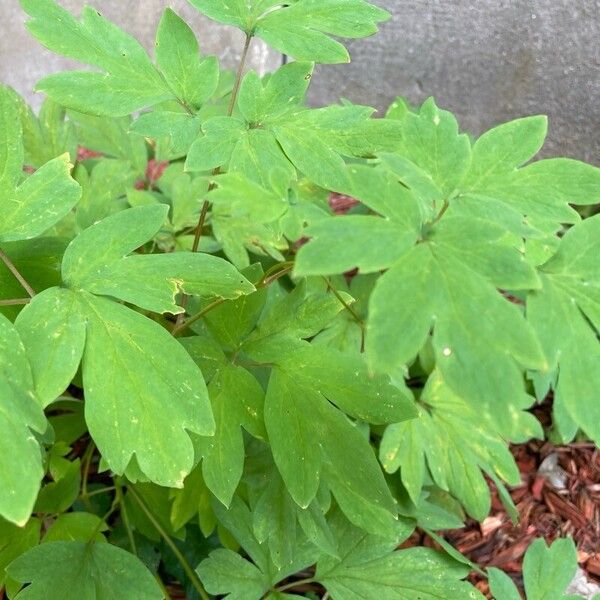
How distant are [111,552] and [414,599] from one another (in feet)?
1.55

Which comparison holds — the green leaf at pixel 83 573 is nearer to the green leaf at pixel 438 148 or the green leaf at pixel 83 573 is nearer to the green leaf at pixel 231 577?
the green leaf at pixel 231 577

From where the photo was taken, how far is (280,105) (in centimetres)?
86

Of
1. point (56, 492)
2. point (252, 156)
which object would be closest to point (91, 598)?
point (56, 492)

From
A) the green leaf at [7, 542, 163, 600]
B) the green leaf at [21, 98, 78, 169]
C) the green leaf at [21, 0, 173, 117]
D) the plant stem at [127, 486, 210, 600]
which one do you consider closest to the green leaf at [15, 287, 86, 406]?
the green leaf at [21, 0, 173, 117]

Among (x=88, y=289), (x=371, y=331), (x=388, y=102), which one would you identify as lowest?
(x=388, y=102)

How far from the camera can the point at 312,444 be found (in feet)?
2.78

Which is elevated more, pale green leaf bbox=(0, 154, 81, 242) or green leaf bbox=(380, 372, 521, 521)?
pale green leaf bbox=(0, 154, 81, 242)

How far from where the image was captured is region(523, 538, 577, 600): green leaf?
42.0 inches

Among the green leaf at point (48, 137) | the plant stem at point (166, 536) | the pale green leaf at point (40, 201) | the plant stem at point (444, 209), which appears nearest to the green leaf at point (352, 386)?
the plant stem at point (444, 209)

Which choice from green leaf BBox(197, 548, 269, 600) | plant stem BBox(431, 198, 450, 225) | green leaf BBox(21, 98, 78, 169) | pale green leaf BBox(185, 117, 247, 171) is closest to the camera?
plant stem BBox(431, 198, 450, 225)

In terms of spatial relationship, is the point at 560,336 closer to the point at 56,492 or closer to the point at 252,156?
the point at 252,156

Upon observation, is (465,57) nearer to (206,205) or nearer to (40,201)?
(206,205)

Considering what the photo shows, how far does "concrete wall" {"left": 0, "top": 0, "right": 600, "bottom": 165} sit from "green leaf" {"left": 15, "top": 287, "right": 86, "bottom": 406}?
1.64 meters

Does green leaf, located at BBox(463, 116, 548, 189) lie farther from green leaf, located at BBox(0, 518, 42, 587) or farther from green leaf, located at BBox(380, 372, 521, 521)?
green leaf, located at BBox(0, 518, 42, 587)
